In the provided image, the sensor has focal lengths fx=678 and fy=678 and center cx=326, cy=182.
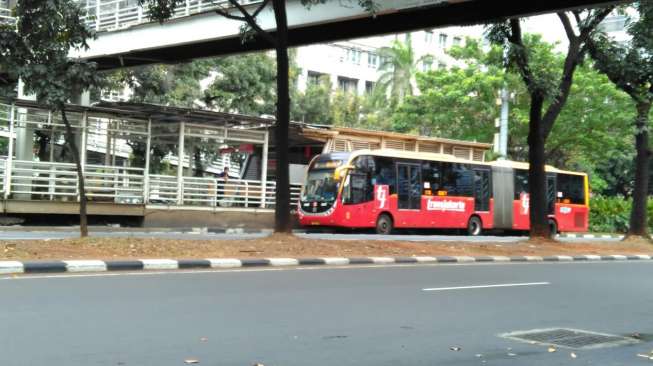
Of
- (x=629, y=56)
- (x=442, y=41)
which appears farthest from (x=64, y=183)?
(x=442, y=41)

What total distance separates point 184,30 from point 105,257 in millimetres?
10849

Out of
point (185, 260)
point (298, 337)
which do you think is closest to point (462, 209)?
point (185, 260)

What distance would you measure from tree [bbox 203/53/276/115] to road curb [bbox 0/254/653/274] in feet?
54.7

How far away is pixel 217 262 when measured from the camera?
12656 mm

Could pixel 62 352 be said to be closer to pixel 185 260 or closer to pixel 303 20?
pixel 185 260

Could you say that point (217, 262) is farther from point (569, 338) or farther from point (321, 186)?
point (321, 186)

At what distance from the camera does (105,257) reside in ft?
39.6

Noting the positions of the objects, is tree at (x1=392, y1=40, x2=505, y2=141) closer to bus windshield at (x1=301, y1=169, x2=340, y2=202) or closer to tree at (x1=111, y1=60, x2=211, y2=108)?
bus windshield at (x1=301, y1=169, x2=340, y2=202)

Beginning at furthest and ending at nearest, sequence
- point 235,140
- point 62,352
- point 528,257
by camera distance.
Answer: point 235,140 → point 528,257 → point 62,352

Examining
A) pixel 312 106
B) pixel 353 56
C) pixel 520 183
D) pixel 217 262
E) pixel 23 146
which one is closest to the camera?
pixel 217 262

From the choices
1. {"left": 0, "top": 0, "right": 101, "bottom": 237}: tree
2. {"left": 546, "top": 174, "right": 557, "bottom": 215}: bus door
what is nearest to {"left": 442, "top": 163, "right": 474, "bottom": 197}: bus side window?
{"left": 546, "top": 174, "right": 557, "bottom": 215}: bus door

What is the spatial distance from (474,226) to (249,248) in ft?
53.3

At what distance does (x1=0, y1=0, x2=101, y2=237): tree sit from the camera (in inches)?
497

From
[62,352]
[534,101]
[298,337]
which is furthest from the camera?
[534,101]
